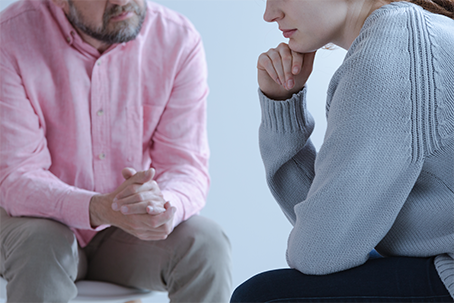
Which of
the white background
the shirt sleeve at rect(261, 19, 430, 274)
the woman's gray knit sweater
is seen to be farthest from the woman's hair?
the white background

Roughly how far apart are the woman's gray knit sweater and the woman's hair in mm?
105

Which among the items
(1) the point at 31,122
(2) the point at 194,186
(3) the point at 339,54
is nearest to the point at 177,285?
(2) the point at 194,186

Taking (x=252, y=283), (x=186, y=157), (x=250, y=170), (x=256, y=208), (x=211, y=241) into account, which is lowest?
(x=256, y=208)

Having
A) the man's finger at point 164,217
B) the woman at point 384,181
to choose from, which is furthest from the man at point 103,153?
the woman at point 384,181

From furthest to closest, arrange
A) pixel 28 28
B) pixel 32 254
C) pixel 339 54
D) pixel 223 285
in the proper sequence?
pixel 339 54 < pixel 28 28 < pixel 223 285 < pixel 32 254

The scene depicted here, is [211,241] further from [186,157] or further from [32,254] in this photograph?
[32,254]

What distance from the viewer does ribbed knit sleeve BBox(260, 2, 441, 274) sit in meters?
0.67

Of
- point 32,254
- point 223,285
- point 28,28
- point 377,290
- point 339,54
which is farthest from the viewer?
point 339,54

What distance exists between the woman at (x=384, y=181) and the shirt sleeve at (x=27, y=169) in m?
0.65

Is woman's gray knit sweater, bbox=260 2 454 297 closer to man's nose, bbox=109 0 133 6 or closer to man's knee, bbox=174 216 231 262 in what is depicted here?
man's knee, bbox=174 216 231 262

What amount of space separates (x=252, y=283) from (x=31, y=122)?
0.87 meters

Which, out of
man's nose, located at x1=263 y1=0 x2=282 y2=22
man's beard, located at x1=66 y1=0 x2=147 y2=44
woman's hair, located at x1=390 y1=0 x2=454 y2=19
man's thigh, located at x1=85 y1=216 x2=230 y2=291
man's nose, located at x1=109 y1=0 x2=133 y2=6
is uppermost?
woman's hair, located at x1=390 y1=0 x2=454 y2=19

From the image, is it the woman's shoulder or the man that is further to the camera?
the man

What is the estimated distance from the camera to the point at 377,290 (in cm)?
73
